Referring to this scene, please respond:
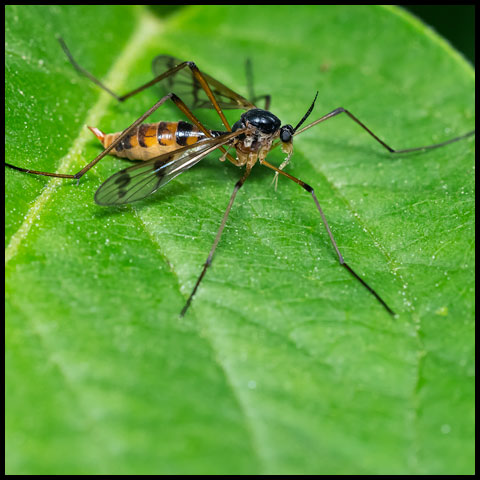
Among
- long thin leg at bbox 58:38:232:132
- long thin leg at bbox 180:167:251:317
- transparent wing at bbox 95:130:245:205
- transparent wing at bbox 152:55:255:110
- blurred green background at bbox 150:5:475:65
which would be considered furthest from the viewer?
blurred green background at bbox 150:5:475:65

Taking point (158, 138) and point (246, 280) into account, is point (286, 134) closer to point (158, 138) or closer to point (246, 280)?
point (158, 138)

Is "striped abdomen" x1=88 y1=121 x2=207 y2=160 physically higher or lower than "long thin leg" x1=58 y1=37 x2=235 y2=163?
lower

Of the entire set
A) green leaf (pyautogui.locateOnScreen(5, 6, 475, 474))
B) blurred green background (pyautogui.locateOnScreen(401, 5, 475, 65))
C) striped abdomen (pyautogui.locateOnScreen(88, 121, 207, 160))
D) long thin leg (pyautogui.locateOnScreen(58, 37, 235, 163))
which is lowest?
green leaf (pyautogui.locateOnScreen(5, 6, 475, 474))

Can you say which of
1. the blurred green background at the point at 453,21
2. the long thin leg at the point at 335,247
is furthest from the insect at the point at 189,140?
the blurred green background at the point at 453,21

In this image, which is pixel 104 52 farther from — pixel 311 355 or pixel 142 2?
pixel 311 355

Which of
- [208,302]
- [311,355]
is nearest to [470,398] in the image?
[311,355]

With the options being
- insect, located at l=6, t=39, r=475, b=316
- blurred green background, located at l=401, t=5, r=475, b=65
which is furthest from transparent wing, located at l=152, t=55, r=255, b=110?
blurred green background, located at l=401, t=5, r=475, b=65

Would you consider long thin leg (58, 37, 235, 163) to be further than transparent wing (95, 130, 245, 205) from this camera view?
Yes

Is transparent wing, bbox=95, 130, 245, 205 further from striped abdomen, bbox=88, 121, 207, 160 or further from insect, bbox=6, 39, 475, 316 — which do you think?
striped abdomen, bbox=88, 121, 207, 160

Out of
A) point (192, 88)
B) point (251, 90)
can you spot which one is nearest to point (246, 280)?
point (192, 88)
